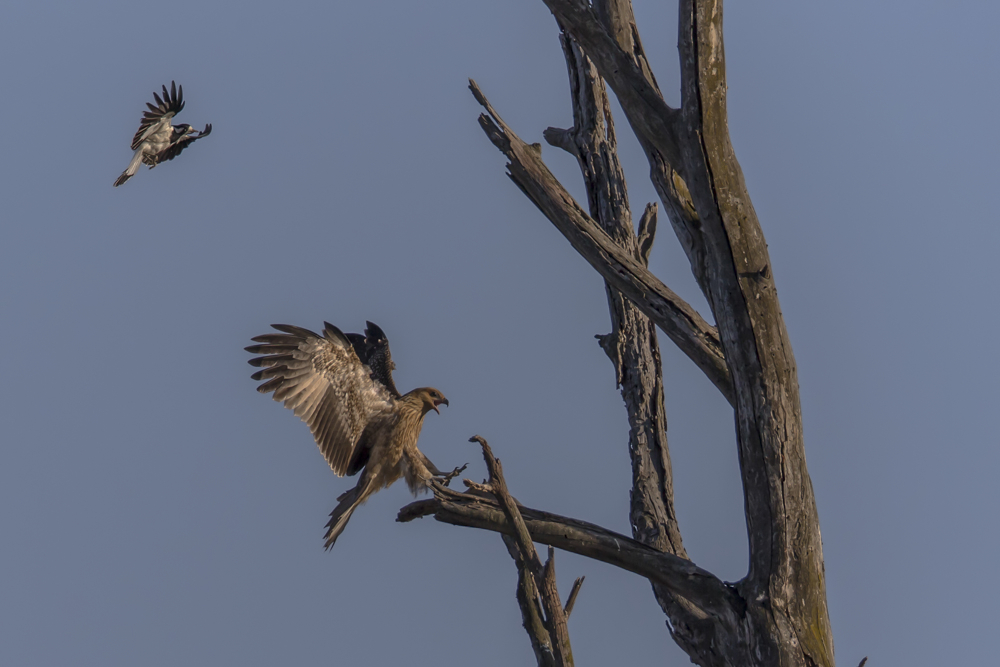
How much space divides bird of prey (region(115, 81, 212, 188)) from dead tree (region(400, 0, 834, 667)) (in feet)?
25.9

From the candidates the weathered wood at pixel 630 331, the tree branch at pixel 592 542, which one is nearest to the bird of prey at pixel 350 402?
the weathered wood at pixel 630 331

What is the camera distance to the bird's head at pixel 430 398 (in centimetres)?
736

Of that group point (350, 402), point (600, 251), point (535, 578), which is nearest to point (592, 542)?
point (535, 578)

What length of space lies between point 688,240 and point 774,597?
6.35 ft

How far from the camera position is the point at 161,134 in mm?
12148

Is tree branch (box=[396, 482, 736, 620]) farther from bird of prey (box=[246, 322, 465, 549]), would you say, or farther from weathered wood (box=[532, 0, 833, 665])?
bird of prey (box=[246, 322, 465, 549])

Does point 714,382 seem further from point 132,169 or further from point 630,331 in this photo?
point 132,169

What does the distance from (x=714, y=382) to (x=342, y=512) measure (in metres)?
2.79

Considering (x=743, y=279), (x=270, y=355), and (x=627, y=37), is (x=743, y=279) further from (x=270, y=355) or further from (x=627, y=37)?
(x=270, y=355)

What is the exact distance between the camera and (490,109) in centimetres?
568

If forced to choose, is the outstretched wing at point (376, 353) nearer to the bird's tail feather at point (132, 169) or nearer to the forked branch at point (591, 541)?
the forked branch at point (591, 541)

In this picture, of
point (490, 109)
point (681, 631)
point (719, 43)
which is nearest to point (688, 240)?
point (719, 43)

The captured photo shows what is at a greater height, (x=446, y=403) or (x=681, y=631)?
(x=446, y=403)

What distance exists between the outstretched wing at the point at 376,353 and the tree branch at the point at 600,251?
189 cm
